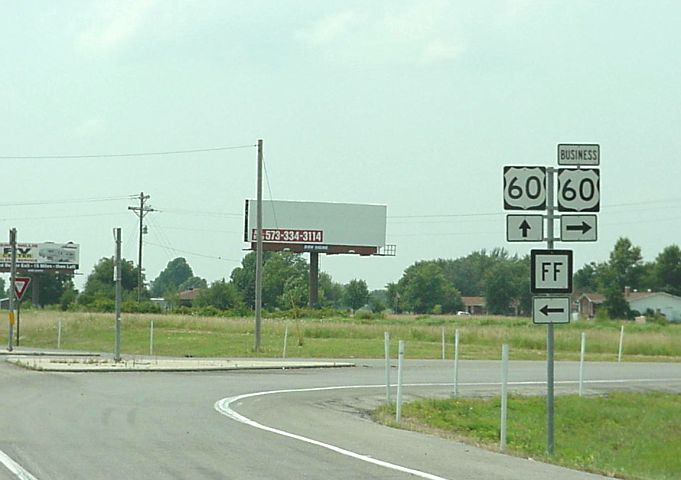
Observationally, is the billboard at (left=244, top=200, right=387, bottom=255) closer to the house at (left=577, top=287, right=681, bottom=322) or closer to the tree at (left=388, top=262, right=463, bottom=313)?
the house at (left=577, top=287, right=681, bottom=322)

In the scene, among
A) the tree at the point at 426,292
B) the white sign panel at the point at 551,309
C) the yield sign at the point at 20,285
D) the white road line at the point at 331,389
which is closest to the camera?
the white road line at the point at 331,389

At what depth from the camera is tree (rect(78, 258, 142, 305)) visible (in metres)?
115

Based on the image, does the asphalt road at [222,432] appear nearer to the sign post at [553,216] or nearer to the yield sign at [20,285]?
the sign post at [553,216]

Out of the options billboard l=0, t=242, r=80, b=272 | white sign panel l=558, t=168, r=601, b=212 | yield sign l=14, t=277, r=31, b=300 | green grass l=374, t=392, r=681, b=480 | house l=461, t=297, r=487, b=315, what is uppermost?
billboard l=0, t=242, r=80, b=272

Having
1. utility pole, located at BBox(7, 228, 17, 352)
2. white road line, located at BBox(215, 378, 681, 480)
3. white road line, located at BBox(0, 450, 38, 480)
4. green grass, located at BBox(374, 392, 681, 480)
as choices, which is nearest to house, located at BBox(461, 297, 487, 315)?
utility pole, located at BBox(7, 228, 17, 352)

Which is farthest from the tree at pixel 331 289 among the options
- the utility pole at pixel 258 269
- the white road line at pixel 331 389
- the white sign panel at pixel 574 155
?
the white sign panel at pixel 574 155

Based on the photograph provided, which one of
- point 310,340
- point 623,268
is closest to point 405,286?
point 623,268

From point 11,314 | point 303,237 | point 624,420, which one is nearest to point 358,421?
point 624,420

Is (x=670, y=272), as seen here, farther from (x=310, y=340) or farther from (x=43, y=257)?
(x=310, y=340)

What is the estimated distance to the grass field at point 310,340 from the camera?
46062 mm

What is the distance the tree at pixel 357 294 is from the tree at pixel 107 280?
3796cm

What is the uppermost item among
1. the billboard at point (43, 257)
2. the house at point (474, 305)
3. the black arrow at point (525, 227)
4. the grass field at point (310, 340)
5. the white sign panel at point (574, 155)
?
the billboard at point (43, 257)

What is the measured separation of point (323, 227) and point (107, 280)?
44208 mm

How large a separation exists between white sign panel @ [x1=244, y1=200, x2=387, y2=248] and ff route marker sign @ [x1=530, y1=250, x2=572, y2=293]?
247 ft
